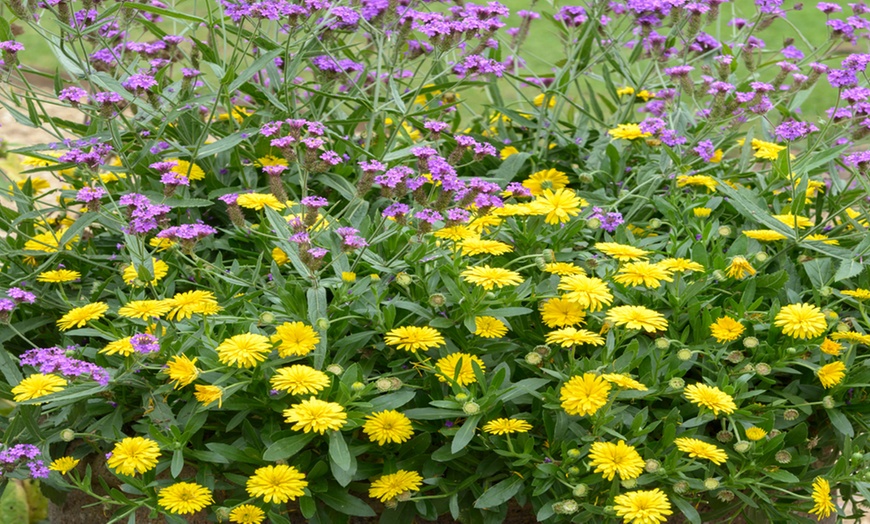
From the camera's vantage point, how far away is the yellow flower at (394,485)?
1355 mm

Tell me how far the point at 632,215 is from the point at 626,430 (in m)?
0.60

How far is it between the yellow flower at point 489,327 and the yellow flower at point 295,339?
0.26 m

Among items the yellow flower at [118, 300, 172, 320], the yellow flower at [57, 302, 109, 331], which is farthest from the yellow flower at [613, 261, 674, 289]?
the yellow flower at [57, 302, 109, 331]

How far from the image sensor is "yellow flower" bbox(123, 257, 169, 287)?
1511 mm

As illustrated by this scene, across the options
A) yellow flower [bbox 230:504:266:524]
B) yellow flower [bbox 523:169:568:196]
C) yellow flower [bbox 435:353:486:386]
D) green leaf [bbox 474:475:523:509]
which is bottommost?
yellow flower [bbox 230:504:266:524]

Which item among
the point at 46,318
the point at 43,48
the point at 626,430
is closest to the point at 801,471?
the point at 626,430

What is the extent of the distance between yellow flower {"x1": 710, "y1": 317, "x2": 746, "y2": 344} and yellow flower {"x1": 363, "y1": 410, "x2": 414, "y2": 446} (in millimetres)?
524

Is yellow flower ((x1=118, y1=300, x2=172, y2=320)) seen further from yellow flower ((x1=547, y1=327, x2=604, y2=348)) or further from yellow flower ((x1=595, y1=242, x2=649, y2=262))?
yellow flower ((x1=595, y1=242, x2=649, y2=262))

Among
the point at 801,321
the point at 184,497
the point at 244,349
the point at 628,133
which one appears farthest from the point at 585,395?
the point at 628,133

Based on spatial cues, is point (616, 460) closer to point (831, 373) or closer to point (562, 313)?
point (562, 313)

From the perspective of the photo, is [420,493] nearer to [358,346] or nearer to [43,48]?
[358,346]

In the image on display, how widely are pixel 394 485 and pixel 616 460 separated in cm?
32

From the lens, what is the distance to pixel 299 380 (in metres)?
1.28

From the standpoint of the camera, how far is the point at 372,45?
2389 millimetres
